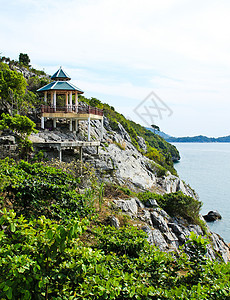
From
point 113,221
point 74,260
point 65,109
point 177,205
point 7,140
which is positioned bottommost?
point 177,205

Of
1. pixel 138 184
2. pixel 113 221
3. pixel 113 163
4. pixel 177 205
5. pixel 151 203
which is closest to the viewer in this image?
pixel 113 221

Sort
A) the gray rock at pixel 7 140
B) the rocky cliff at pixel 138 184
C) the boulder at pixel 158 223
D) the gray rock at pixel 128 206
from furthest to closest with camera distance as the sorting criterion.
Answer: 1. the gray rock at pixel 7 140
2. the boulder at pixel 158 223
3. the rocky cliff at pixel 138 184
4. the gray rock at pixel 128 206

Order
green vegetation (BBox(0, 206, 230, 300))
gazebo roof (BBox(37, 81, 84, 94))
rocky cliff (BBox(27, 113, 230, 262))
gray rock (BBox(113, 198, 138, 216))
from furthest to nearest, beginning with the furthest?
gazebo roof (BBox(37, 81, 84, 94)) → rocky cliff (BBox(27, 113, 230, 262)) → gray rock (BBox(113, 198, 138, 216)) → green vegetation (BBox(0, 206, 230, 300))

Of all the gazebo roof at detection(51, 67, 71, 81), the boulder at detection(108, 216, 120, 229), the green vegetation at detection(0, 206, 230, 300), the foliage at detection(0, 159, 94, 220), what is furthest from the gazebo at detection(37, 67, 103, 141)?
the green vegetation at detection(0, 206, 230, 300)

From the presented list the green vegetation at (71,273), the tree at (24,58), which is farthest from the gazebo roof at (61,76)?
the green vegetation at (71,273)

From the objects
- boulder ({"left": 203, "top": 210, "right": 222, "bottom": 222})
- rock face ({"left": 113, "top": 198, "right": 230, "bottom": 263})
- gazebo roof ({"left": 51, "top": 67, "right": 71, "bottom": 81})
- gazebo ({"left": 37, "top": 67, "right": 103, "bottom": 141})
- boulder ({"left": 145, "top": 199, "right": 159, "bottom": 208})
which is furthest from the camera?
boulder ({"left": 203, "top": 210, "right": 222, "bottom": 222})

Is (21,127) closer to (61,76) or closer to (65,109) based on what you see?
(65,109)

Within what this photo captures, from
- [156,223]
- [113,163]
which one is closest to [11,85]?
[113,163]

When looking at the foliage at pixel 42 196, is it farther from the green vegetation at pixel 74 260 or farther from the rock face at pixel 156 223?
the rock face at pixel 156 223

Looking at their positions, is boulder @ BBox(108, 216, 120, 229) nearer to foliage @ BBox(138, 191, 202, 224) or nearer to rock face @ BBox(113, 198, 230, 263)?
rock face @ BBox(113, 198, 230, 263)

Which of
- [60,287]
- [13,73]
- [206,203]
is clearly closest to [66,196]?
[60,287]

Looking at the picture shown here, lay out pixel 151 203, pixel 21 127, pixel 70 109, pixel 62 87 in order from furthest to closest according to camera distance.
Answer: pixel 62 87
pixel 70 109
pixel 151 203
pixel 21 127

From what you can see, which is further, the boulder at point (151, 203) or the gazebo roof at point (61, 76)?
the gazebo roof at point (61, 76)

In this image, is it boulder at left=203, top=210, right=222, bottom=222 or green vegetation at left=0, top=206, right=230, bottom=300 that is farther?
boulder at left=203, top=210, right=222, bottom=222
